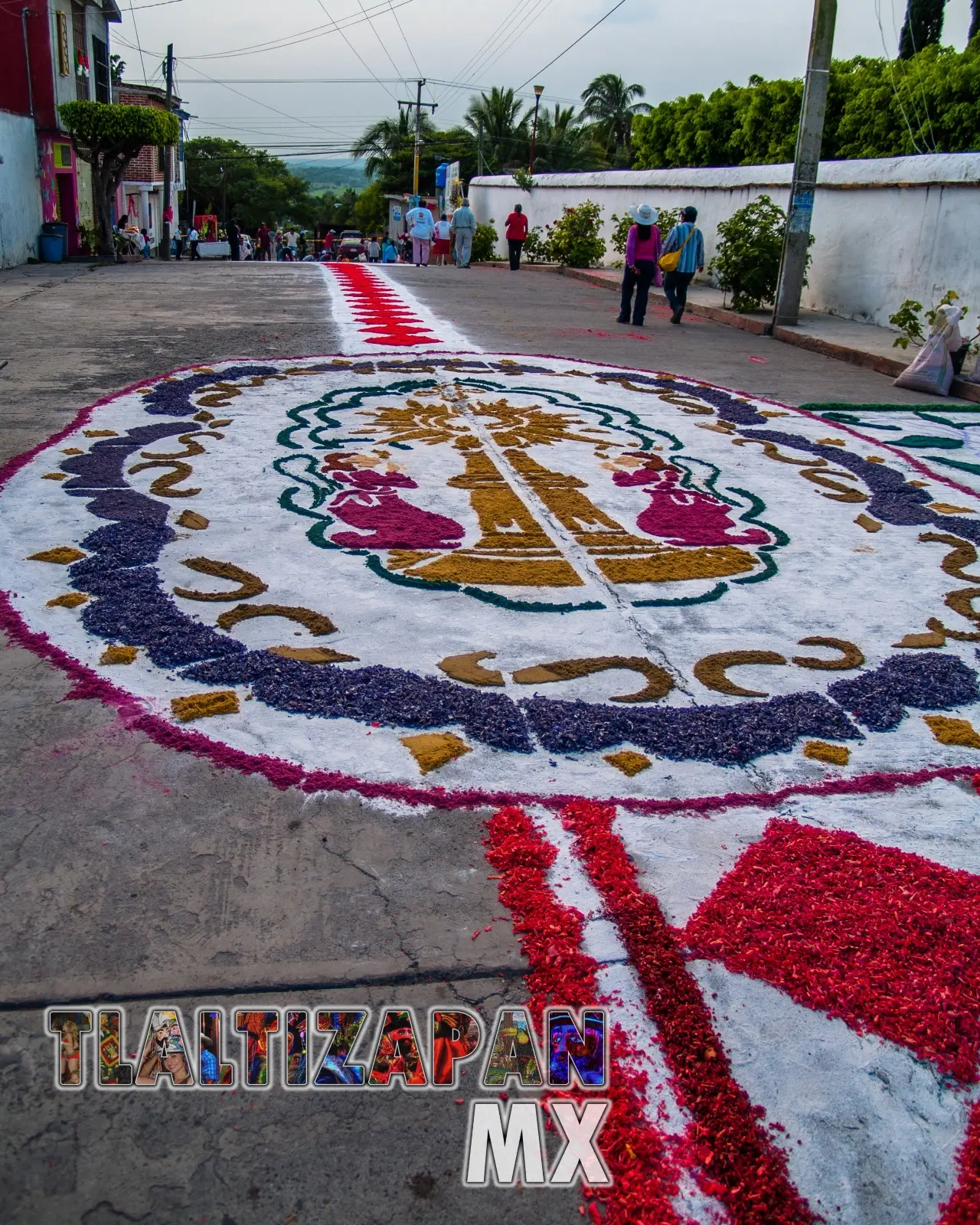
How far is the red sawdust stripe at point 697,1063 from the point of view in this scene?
1506 mm

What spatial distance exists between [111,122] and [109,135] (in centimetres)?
41

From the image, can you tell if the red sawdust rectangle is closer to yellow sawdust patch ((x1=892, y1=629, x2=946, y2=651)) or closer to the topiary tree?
A: yellow sawdust patch ((x1=892, y1=629, x2=946, y2=651))

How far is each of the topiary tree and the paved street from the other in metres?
19.9

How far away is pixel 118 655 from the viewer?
3.08 metres

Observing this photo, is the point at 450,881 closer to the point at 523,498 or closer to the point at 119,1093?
the point at 119,1093

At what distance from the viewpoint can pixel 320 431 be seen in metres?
5.82

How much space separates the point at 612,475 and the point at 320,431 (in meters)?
1.73

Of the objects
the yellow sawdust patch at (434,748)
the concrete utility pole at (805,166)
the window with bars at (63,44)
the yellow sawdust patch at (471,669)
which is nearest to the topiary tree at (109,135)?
the window with bars at (63,44)

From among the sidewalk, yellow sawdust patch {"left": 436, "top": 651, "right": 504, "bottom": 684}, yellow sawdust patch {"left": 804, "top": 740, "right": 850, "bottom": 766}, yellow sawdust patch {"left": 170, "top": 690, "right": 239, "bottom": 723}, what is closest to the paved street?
yellow sawdust patch {"left": 170, "top": 690, "right": 239, "bottom": 723}

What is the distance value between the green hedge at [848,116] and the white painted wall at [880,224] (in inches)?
51.7

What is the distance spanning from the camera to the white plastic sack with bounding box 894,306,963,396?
8.14 m

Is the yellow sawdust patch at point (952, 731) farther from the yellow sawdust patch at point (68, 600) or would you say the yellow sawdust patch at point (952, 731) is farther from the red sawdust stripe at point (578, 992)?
the yellow sawdust patch at point (68, 600)

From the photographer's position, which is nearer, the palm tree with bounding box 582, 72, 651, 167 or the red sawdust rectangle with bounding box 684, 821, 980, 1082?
the red sawdust rectangle with bounding box 684, 821, 980, 1082

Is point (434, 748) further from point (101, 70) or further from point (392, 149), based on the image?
point (392, 149)
